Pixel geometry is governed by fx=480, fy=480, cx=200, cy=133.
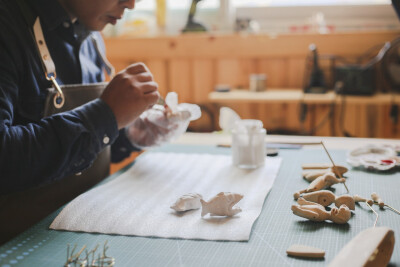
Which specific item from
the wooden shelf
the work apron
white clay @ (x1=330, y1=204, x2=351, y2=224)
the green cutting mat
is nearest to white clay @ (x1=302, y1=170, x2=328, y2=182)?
the green cutting mat

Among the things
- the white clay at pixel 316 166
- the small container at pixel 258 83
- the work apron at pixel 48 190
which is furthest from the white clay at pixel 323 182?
the small container at pixel 258 83

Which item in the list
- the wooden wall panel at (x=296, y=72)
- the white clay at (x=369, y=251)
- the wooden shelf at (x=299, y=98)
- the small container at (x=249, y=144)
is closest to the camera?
the white clay at (x=369, y=251)

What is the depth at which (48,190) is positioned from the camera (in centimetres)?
104

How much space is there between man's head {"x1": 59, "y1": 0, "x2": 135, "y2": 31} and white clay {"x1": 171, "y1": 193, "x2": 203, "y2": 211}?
0.50 m

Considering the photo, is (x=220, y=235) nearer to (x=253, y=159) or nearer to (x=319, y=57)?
(x=253, y=159)

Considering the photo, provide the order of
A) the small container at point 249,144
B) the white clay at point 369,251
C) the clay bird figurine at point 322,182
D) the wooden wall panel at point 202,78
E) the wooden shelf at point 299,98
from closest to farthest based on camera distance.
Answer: the white clay at point 369,251, the clay bird figurine at point 322,182, the small container at point 249,144, the wooden shelf at point 299,98, the wooden wall panel at point 202,78

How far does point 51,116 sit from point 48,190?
185 millimetres

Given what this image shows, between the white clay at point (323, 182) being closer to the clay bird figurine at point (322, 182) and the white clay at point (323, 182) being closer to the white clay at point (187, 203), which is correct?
the clay bird figurine at point (322, 182)

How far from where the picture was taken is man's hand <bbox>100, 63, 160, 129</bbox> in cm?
101

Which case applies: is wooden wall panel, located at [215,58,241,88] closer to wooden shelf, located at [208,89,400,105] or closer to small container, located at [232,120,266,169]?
wooden shelf, located at [208,89,400,105]

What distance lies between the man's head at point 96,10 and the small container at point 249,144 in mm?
397

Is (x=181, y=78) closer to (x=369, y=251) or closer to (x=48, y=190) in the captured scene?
(x=48, y=190)

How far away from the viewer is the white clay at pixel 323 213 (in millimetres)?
811

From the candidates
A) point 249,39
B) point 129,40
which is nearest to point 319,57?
point 249,39
